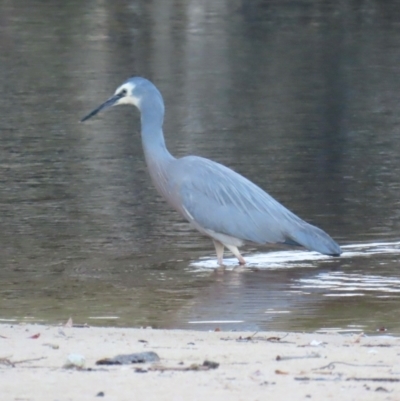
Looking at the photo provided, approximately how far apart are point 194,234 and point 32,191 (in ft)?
6.97

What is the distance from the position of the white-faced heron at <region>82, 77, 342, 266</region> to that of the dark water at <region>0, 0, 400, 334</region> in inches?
8.8

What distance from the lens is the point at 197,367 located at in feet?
17.5

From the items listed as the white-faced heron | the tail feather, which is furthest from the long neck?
the tail feather

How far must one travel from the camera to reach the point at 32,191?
1157cm

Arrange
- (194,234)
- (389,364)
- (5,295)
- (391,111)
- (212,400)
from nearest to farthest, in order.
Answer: (212,400), (389,364), (5,295), (194,234), (391,111)

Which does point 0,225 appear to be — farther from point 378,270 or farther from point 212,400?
point 212,400

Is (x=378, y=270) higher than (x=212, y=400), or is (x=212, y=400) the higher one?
(x=212, y=400)

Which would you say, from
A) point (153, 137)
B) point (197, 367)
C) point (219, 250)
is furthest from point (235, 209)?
point (197, 367)

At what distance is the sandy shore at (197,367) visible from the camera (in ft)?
16.3

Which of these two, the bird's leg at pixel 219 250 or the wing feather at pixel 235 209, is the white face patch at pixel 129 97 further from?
the bird's leg at pixel 219 250

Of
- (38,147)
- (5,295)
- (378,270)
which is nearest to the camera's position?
(5,295)

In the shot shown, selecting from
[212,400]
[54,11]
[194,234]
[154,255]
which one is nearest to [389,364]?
[212,400]

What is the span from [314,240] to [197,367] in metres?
3.85

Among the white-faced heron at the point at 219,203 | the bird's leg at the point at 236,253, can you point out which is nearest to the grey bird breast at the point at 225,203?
the white-faced heron at the point at 219,203
